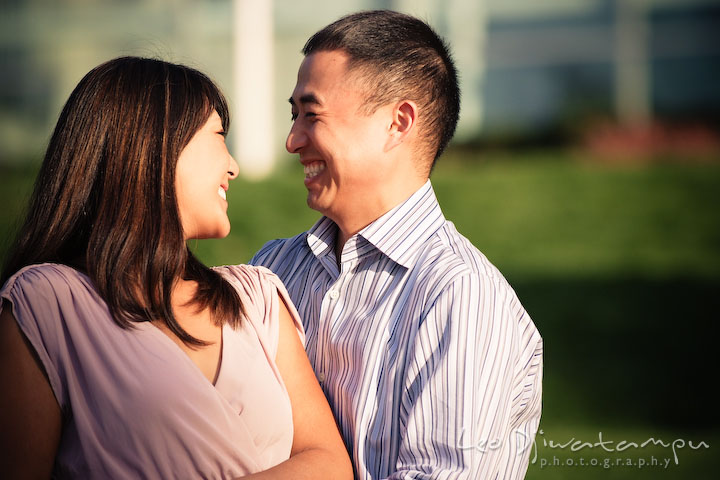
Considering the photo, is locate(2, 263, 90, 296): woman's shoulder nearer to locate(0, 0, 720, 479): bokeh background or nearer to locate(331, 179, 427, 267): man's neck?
Result: locate(331, 179, 427, 267): man's neck

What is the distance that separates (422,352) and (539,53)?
10.6m

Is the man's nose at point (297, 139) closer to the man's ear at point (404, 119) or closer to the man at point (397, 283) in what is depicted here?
the man at point (397, 283)

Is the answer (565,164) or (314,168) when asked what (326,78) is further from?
(565,164)

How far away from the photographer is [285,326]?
8.09 feet

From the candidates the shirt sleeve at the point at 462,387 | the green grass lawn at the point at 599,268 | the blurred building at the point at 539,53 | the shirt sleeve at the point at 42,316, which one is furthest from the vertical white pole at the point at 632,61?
the shirt sleeve at the point at 42,316

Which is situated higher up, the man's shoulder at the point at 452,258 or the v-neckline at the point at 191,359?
the man's shoulder at the point at 452,258

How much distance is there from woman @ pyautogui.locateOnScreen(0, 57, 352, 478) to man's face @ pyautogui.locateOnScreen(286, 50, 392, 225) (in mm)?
461

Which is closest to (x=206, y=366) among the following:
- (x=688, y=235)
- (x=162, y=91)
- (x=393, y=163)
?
(x=162, y=91)

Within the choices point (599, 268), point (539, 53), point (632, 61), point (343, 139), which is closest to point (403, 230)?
point (343, 139)

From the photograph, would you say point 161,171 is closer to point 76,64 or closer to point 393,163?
point 393,163

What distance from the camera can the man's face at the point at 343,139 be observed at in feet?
9.36

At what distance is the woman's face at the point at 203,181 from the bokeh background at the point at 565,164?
10.9 feet

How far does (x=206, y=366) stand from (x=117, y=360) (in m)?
0.23

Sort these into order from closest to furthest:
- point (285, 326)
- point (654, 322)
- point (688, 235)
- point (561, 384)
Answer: point (285, 326) → point (561, 384) → point (654, 322) → point (688, 235)
